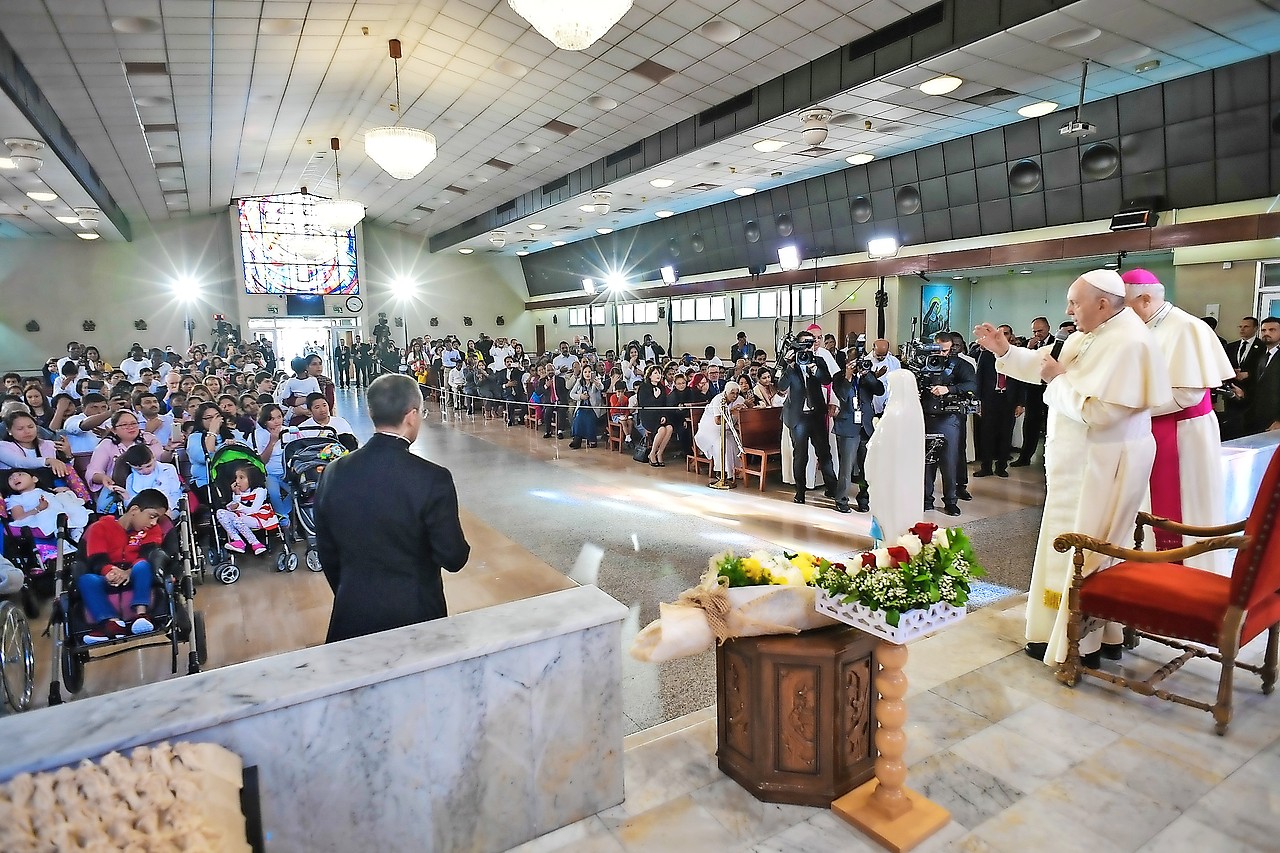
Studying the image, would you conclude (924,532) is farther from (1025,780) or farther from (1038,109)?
(1038,109)

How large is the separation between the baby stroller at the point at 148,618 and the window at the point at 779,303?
13.1 meters

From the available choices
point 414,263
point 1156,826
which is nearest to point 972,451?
point 1156,826

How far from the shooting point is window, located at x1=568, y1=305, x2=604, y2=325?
76.3ft

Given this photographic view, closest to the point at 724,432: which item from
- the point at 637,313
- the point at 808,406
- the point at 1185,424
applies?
the point at 808,406

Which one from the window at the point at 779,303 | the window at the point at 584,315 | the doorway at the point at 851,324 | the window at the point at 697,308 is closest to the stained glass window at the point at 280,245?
the window at the point at 584,315

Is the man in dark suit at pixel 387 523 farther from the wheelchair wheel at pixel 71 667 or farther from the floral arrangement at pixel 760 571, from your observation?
the wheelchair wheel at pixel 71 667

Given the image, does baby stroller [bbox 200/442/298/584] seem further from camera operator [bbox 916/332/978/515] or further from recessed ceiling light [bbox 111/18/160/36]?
camera operator [bbox 916/332/978/515]

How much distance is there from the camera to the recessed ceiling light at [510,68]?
8422mm

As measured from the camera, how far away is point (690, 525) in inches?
246

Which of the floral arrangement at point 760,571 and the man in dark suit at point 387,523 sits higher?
the man in dark suit at point 387,523

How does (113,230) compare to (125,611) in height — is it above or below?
above

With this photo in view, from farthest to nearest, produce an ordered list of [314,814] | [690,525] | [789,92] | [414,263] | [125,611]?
[414,263] < [789,92] < [690,525] < [125,611] < [314,814]

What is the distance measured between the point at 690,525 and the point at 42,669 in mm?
4508

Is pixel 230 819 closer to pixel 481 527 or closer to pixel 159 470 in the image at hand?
pixel 159 470
